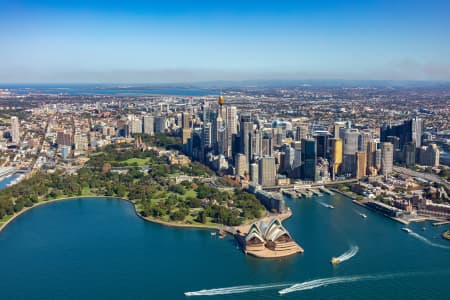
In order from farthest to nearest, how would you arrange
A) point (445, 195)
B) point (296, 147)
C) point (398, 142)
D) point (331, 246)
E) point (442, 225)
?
point (398, 142) → point (296, 147) → point (445, 195) → point (442, 225) → point (331, 246)

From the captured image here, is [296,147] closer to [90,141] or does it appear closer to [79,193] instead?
[79,193]

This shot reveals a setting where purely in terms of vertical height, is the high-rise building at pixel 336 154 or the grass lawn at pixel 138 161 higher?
the high-rise building at pixel 336 154

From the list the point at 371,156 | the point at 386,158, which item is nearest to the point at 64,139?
the point at 371,156

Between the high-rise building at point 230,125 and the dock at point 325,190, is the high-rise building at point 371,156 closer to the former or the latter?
the dock at point 325,190

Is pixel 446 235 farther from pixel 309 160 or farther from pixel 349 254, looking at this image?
pixel 309 160

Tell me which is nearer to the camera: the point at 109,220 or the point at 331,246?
the point at 331,246

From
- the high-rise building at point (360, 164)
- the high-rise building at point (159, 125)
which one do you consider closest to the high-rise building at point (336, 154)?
the high-rise building at point (360, 164)

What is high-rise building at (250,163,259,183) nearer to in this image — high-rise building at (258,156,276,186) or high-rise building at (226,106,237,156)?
high-rise building at (258,156,276,186)

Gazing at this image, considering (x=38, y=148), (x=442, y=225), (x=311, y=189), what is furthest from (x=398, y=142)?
(x=38, y=148)
